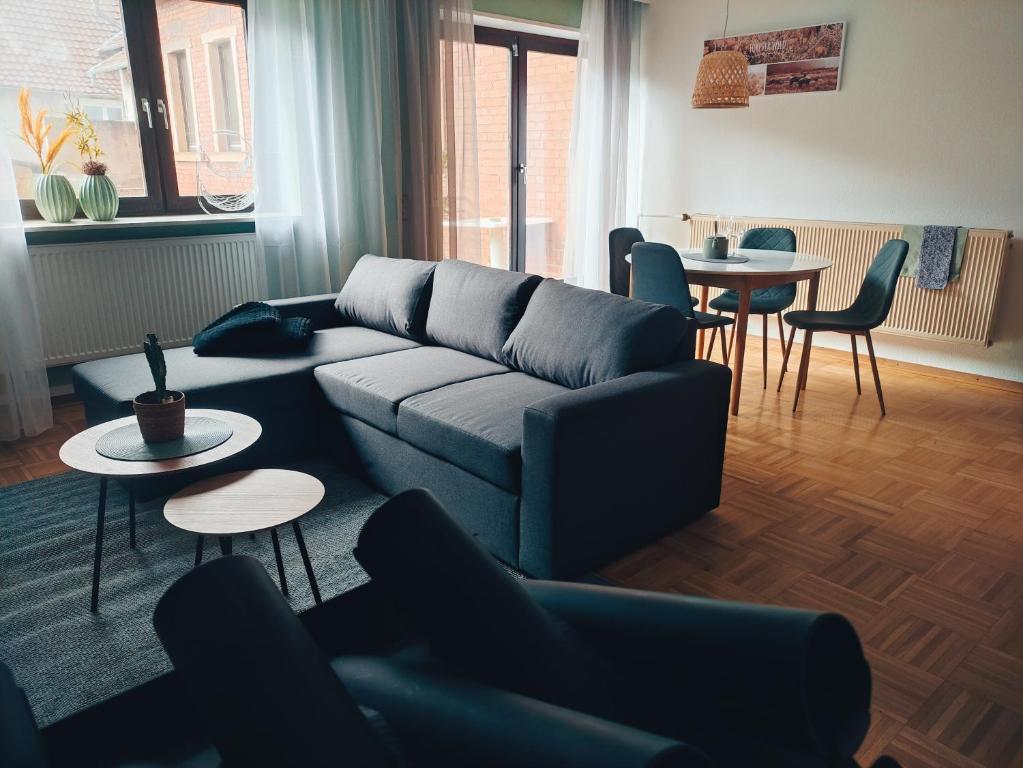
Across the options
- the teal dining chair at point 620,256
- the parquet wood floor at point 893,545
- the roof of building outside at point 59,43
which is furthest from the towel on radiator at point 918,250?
the roof of building outside at point 59,43

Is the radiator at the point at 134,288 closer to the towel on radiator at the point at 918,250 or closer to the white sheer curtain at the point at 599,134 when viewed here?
the white sheer curtain at the point at 599,134

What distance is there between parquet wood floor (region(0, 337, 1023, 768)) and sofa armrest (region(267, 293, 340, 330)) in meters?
1.06

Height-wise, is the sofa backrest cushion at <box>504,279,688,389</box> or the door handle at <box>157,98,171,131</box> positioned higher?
the door handle at <box>157,98,171,131</box>

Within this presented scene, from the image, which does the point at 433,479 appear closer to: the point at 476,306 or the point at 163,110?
the point at 476,306

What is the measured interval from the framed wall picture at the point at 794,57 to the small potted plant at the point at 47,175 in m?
4.21

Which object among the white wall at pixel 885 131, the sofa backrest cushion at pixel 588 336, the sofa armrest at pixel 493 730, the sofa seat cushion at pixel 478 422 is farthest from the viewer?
the white wall at pixel 885 131

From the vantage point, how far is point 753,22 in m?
5.11

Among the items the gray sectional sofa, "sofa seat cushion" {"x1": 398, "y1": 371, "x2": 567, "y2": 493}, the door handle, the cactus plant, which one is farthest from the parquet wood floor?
the door handle

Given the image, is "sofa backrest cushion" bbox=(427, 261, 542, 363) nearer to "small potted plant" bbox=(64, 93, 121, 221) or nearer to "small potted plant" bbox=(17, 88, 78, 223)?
"small potted plant" bbox=(64, 93, 121, 221)

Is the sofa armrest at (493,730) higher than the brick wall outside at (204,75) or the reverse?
the reverse

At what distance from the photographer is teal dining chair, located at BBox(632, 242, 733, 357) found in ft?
11.3

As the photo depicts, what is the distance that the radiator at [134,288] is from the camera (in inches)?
138

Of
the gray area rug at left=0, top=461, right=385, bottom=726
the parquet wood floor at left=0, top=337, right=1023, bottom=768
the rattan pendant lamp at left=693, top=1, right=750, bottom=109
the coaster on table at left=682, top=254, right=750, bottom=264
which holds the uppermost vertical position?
the rattan pendant lamp at left=693, top=1, right=750, bottom=109

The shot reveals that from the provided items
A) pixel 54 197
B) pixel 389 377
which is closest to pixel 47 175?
pixel 54 197
